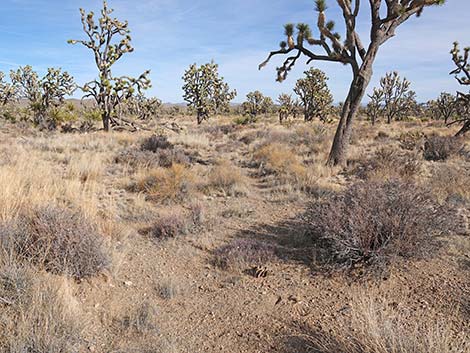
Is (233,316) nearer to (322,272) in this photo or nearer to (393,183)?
(322,272)

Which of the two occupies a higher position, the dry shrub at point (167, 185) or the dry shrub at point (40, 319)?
the dry shrub at point (167, 185)

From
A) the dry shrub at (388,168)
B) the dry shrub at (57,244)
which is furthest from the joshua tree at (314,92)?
the dry shrub at (57,244)

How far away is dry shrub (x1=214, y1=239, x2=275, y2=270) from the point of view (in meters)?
4.30

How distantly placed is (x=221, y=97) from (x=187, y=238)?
135 ft

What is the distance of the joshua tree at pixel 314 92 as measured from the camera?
105ft

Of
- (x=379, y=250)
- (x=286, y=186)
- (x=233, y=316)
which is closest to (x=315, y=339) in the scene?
(x=233, y=316)

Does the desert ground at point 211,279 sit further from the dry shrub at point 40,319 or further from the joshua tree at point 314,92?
the joshua tree at point 314,92

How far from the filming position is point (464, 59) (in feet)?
64.6

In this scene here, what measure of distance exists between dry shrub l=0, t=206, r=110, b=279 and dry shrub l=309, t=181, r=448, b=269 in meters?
2.84

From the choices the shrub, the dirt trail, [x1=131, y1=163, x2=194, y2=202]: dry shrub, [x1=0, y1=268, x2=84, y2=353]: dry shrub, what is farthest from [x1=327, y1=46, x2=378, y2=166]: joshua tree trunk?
[x1=0, y1=268, x2=84, y2=353]: dry shrub

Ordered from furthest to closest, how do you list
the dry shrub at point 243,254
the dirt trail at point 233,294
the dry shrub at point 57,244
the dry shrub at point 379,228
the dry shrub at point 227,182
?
the dry shrub at point 227,182 < the dry shrub at point 243,254 < the dry shrub at point 379,228 < the dry shrub at point 57,244 < the dirt trail at point 233,294

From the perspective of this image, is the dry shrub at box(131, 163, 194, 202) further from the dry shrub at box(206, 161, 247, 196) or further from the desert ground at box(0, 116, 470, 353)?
the dry shrub at box(206, 161, 247, 196)

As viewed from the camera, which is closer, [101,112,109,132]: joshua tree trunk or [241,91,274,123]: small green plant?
[101,112,109,132]: joshua tree trunk

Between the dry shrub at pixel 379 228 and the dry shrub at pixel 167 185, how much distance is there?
3461 millimetres
